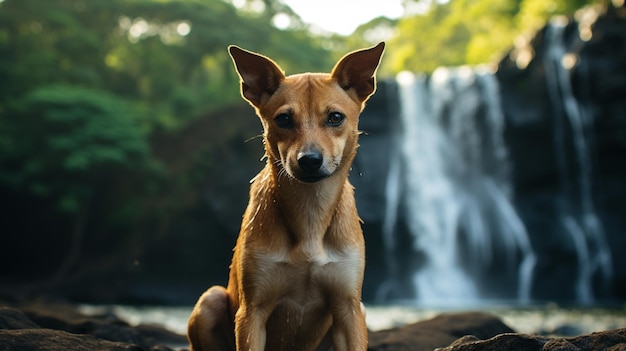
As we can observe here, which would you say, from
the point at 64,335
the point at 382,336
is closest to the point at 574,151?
the point at 382,336

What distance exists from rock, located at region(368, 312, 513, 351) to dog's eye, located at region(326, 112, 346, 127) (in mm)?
3139

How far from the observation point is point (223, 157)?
2489 cm

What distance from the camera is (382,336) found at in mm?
7605

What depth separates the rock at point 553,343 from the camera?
3.98 meters

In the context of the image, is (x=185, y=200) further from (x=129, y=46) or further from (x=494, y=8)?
(x=494, y=8)

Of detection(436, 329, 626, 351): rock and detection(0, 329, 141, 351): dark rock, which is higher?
detection(0, 329, 141, 351): dark rock

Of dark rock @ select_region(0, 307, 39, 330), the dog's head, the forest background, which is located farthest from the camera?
the forest background

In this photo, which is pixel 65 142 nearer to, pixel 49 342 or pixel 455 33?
pixel 49 342

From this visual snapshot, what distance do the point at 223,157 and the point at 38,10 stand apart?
29.3ft

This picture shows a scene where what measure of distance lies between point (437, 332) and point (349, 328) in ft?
10.8

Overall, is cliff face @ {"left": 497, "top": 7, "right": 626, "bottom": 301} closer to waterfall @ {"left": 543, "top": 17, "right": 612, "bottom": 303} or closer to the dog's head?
waterfall @ {"left": 543, "top": 17, "right": 612, "bottom": 303}

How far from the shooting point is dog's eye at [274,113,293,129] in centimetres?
437

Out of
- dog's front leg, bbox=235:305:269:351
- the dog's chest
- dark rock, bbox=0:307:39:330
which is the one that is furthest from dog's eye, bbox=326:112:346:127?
dark rock, bbox=0:307:39:330

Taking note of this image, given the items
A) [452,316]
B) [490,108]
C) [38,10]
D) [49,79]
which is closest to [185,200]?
[49,79]
